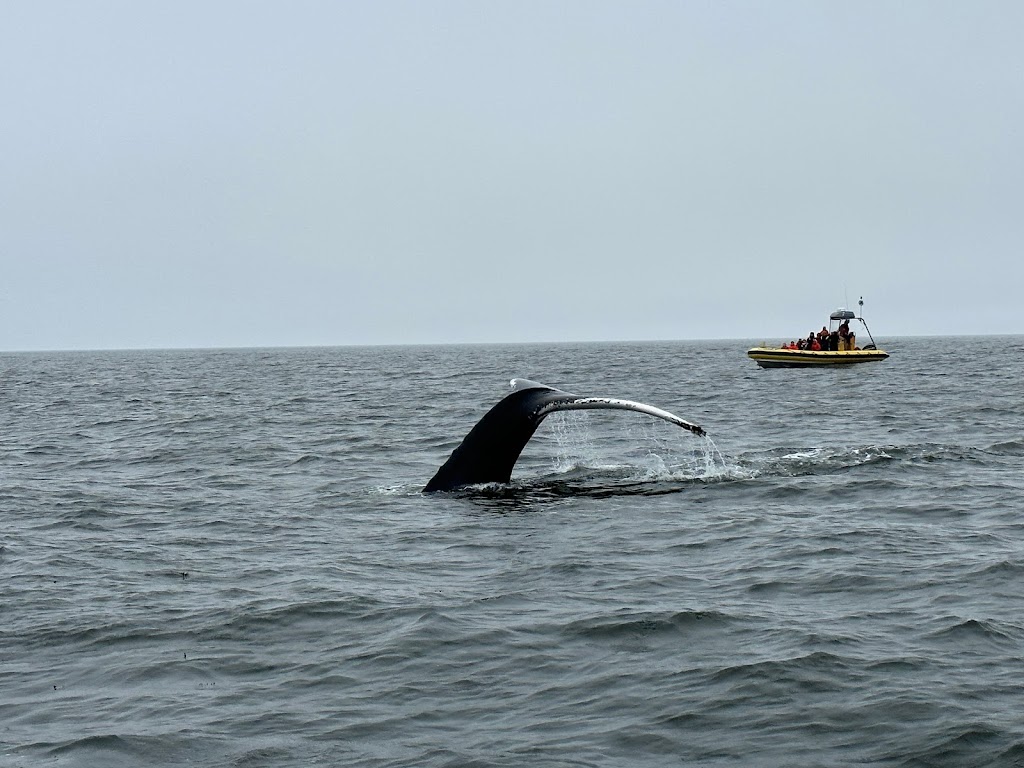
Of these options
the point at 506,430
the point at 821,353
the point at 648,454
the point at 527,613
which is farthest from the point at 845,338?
the point at 527,613

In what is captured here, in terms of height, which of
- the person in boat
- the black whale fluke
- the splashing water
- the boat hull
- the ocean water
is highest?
the person in boat

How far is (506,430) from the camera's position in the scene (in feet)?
46.4

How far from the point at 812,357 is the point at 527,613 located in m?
51.4

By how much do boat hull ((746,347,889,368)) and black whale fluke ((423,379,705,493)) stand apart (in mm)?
45380

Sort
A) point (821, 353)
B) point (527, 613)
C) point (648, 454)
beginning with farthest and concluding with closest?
point (821, 353), point (648, 454), point (527, 613)

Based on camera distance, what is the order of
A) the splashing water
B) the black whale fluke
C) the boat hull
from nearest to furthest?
the black whale fluke
the splashing water
the boat hull

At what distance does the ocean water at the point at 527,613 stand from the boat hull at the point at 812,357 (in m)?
38.8

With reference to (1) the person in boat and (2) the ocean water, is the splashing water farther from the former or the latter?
(1) the person in boat

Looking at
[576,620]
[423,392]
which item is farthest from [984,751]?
[423,392]

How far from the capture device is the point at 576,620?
8.59 metres

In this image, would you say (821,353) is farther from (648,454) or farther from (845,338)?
(648,454)

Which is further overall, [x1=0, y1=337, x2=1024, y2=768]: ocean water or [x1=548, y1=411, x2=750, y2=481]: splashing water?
[x1=548, y1=411, x2=750, y2=481]: splashing water

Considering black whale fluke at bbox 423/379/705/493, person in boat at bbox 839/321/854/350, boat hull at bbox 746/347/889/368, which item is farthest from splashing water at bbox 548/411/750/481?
person in boat at bbox 839/321/854/350

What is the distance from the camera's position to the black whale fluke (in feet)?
43.4
